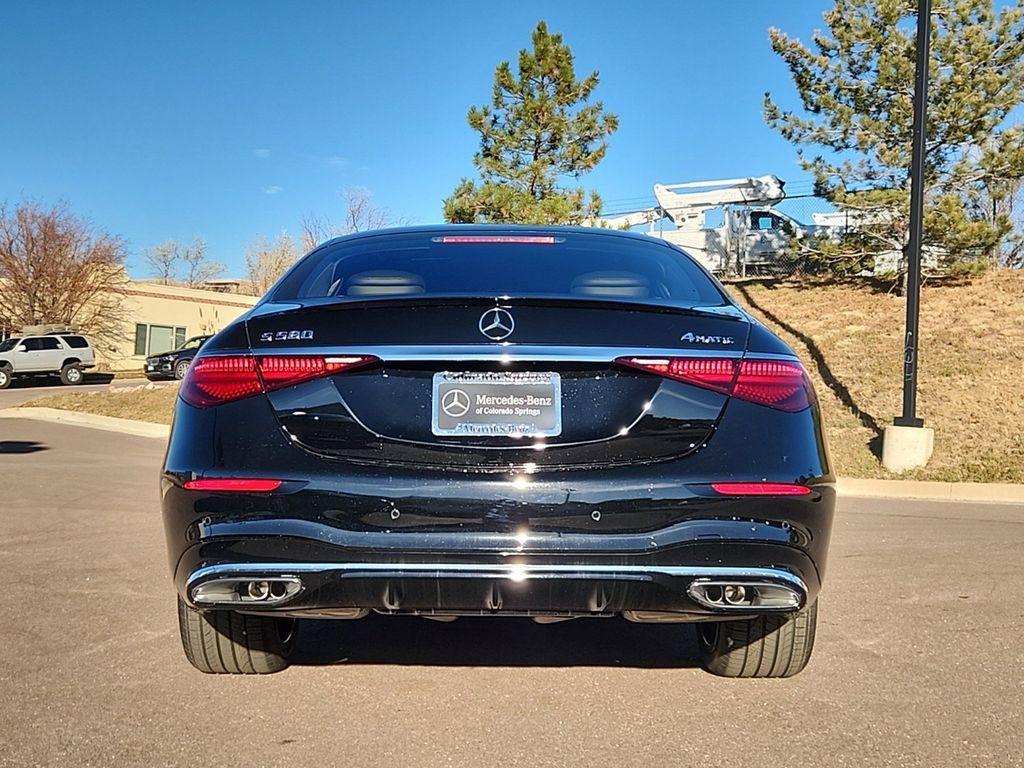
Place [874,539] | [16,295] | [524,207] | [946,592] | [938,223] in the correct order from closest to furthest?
[946,592] < [874,539] < [938,223] < [524,207] < [16,295]

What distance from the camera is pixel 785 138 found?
19953mm

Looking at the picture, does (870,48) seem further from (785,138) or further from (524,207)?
(524,207)

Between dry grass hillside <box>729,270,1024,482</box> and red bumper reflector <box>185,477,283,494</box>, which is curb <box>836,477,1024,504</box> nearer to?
dry grass hillside <box>729,270,1024,482</box>

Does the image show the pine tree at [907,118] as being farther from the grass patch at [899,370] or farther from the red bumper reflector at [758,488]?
the red bumper reflector at [758,488]

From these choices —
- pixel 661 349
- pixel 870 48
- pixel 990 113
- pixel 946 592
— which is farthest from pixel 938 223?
pixel 661 349

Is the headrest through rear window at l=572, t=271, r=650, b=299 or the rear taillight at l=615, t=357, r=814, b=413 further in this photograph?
the headrest through rear window at l=572, t=271, r=650, b=299

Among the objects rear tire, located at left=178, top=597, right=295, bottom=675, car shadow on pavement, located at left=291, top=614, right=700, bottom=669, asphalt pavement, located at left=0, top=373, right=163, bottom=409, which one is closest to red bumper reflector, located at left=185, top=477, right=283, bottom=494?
rear tire, located at left=178, top=597, right=295, bottom=675

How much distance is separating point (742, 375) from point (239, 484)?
1522 millimetres

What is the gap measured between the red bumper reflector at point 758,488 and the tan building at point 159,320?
137ft

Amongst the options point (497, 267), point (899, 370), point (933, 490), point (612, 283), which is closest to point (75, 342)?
point (899, 370)

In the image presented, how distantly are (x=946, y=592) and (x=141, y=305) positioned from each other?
42.7 m

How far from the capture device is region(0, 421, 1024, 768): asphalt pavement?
2.89 m

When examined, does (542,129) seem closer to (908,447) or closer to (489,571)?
(908,447)

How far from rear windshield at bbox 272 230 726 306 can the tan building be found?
40.4 meters
